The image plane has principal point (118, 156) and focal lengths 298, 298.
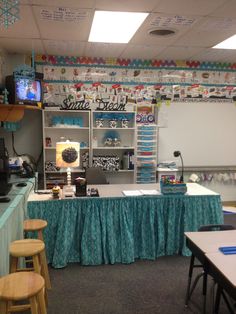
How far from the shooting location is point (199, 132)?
5438 mm

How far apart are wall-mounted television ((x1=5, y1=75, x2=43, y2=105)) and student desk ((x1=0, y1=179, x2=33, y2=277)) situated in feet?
4.87

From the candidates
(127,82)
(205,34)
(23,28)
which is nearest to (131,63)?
(127,82)

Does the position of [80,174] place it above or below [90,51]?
below

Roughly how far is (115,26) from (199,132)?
2718mm

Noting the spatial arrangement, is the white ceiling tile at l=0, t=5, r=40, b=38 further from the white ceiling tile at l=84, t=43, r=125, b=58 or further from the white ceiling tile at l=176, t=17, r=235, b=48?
the white ceiling tile at l=176, t=17, r=235, b=48

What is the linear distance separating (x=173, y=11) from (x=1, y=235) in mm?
2561

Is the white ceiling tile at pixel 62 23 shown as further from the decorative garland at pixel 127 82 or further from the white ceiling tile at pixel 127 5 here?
the decorative garland at pixel 127 82

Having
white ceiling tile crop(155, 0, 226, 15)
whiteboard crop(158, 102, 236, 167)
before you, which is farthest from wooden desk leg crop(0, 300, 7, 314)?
whiteboard crop(158, 102, 236, 167)

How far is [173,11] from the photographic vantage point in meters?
2.96

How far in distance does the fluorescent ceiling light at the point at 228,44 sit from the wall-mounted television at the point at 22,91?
8.81 feet

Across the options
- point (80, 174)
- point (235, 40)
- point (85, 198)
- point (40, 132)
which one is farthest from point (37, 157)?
point (235, 40)

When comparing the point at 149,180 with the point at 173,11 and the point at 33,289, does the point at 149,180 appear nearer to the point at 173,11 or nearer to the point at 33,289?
the point at 173,11

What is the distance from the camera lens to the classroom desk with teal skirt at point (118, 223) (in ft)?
10.6

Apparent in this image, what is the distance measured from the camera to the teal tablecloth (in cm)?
322
